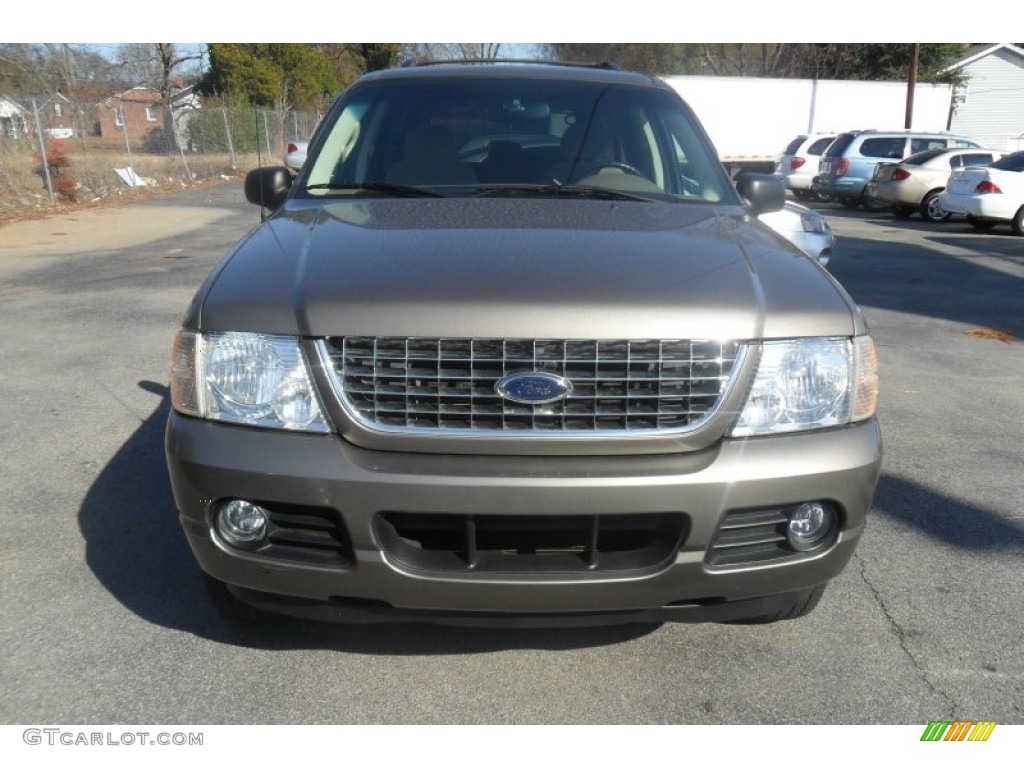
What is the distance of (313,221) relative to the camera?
123 inches

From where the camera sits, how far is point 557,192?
3.53 meters

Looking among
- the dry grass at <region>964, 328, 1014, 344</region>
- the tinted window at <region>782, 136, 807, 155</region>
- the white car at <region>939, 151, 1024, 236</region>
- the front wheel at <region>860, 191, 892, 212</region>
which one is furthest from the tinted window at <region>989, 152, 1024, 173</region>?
the dry grass at <region>964, 328, 1014, 344</region>

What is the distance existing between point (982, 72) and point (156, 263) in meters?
44.3

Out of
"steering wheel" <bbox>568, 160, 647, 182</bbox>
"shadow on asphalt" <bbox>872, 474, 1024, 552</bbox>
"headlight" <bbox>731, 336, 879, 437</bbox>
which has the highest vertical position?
"steering wheel" <bbox>568, 160, 647, 182</bbox>

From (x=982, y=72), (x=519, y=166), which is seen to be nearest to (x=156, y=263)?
(x=519, y=166)

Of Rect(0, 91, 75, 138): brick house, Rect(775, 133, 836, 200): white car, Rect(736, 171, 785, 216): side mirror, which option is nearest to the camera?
Rect(736, 171, 785, 216): side mirror

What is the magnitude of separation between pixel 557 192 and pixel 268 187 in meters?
1.28

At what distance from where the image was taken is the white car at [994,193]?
16062 millimetres

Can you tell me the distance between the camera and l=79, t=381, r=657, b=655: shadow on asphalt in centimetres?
298

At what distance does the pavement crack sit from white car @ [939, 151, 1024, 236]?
1481 centimetres

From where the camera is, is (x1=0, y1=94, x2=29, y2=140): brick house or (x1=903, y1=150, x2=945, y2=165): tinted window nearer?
(x1=0, y1=94, x2=29, y2=140): brick house

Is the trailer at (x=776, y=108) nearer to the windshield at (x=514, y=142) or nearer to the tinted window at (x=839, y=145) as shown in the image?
the tinted window at (x=839, y=145)

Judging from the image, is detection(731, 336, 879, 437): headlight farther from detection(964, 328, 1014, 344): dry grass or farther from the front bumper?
detection(964, 328, 1014, 344): dry grass

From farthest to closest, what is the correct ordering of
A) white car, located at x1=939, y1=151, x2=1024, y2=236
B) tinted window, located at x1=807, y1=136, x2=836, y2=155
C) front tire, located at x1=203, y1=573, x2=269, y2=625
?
tinted window, located at x1=807, y1=136, x2=836, y2=155 → white car, located at x1=939, y1=151, x2=1024, y2=236 → front tire, located at x1=203, y1=573, x2=269, y2=625
